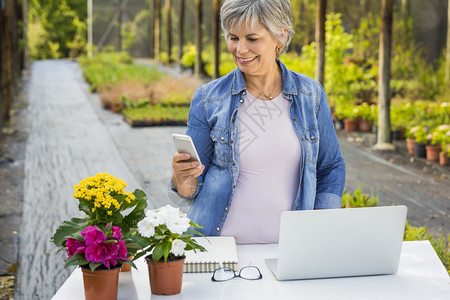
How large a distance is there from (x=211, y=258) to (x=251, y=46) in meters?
0.69

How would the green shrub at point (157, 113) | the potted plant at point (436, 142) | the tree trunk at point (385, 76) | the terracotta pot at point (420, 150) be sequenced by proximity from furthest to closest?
1. the green shrub at point (157, 113)
2. the tree trunk at point (385, 76)
3. the terracotta pot at point (420, 150)
4. the potted plant at point (436, 142)

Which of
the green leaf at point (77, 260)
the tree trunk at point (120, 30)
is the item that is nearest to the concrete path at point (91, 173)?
the green leaf at point (77, 260)

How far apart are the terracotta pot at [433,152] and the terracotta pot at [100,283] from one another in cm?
617

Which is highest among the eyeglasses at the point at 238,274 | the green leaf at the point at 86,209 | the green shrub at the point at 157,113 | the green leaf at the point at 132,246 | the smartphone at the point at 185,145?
the smartphone at the point at 185,145

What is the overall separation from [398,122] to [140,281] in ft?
24.1

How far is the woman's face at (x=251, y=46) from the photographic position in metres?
2.09

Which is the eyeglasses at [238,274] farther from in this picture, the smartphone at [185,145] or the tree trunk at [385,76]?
the tree trunk at [385,76]

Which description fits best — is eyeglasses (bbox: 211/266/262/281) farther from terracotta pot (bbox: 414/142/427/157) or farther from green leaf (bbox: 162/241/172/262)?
terracotta pot (bbox: 414/142/427/157)

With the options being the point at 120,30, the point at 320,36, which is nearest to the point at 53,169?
the point at 320,36

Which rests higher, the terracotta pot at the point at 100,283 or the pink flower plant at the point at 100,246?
the pink flower plant at the point at 100,246

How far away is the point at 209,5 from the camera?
2336cm

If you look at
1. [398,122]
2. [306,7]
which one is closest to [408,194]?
[398,122]

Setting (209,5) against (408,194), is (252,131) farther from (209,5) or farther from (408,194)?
(209,5)

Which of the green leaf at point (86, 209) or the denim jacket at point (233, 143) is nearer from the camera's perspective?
the green leaf at point (86, 209)
